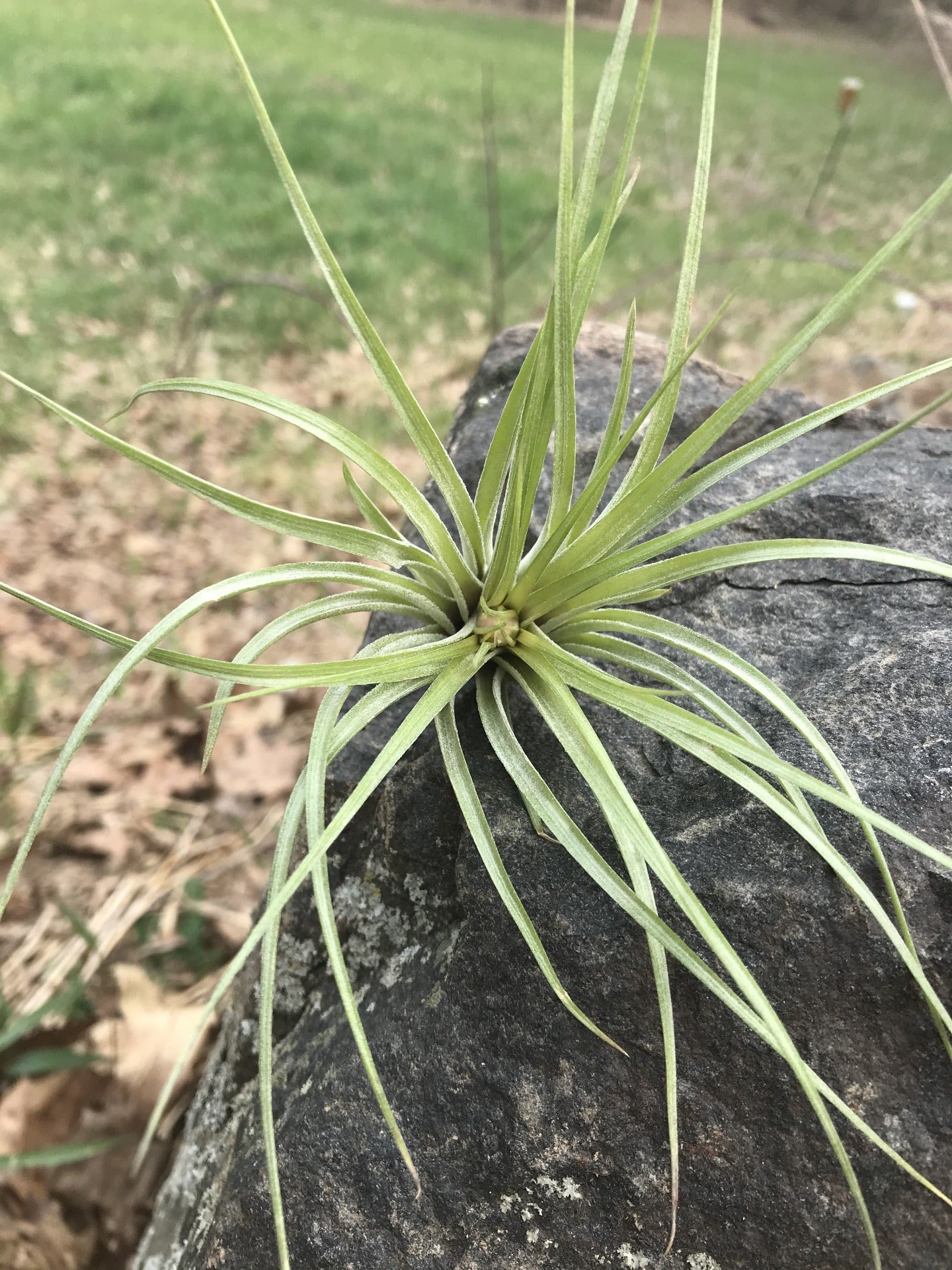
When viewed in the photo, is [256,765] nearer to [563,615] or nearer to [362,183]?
[563,615]

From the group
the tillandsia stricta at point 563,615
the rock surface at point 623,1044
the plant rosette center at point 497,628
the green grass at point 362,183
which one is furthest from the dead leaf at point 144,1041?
the green grass at point 362,183

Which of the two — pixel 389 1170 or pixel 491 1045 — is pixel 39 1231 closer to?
pixel 389 1170

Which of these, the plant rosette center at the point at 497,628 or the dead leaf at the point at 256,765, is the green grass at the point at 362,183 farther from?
the plant rosette center at the point at 497,628

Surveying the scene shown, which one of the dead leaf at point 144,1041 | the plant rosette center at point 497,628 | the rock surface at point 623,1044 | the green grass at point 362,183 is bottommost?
the dead leaf at point 144,1041

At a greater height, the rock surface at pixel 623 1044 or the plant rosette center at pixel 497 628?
the plant rosette center at pixel 497 628

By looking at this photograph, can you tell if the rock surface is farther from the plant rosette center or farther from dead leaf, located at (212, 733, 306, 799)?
dead leaf, located at (212, 733, 306, 799)

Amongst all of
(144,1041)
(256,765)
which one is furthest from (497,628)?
(256,765)

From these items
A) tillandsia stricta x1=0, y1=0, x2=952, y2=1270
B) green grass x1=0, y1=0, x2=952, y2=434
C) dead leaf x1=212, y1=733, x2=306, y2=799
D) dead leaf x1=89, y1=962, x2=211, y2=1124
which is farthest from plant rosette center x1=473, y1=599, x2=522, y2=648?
green grass x1=0, y1=0, x2=952, y2=434
